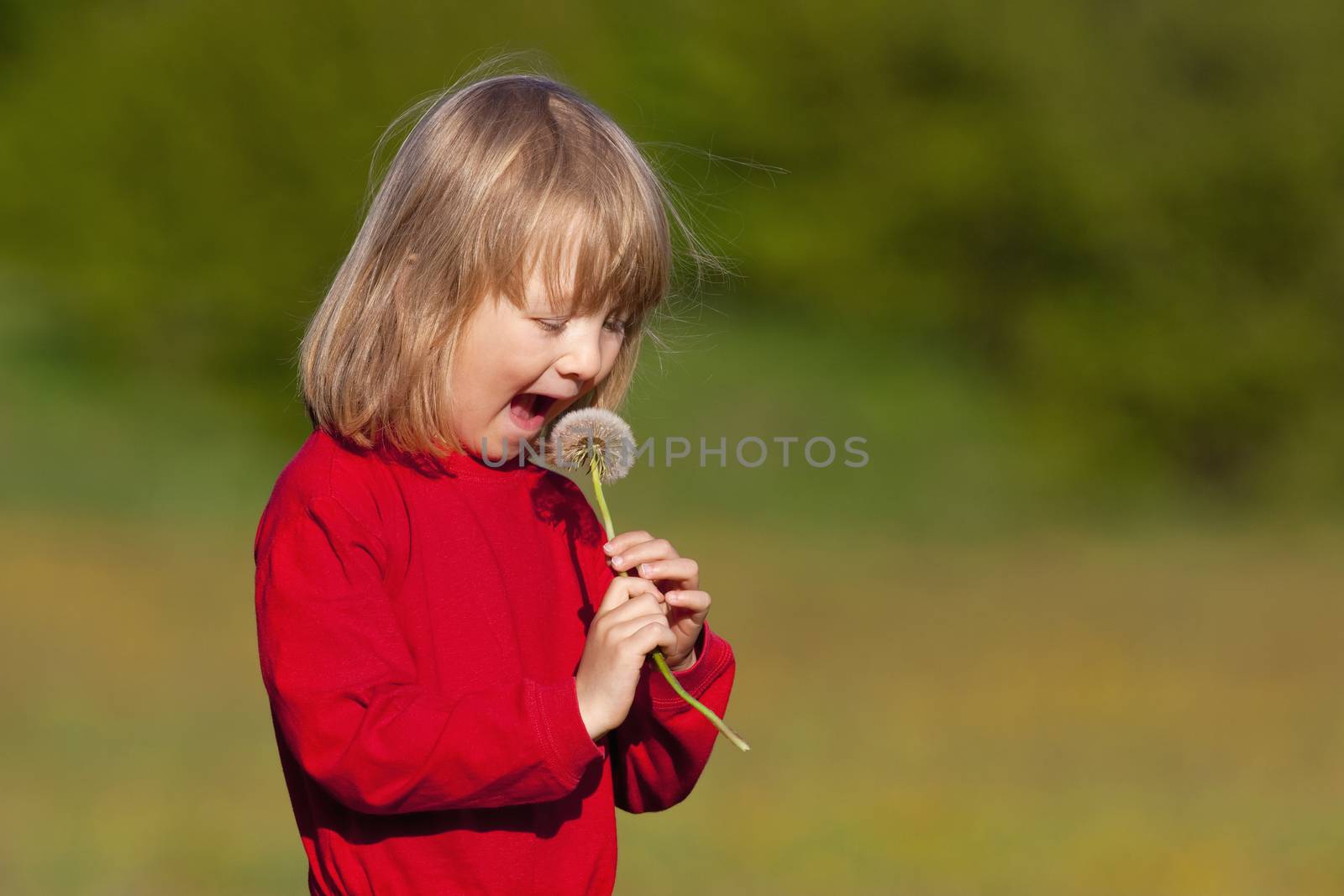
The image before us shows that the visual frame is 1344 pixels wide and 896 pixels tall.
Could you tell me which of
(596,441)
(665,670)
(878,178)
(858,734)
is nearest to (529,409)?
(596,441)

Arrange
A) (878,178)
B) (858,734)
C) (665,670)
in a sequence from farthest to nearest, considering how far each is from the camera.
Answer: (878,178), (858,734), (665,670)

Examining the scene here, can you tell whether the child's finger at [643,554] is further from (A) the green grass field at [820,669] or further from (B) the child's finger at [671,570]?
(A) the green grass field at [820,669]

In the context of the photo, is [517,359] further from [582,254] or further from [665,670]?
[665,670]

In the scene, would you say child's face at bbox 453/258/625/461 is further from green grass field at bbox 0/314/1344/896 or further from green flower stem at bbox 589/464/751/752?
green grass field at bbox 0/314/1344/896

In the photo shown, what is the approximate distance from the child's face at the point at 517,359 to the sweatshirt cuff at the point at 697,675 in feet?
0.99

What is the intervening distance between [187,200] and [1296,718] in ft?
22.1

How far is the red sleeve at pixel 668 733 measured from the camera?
1.64 m

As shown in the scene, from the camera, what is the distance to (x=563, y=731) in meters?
1.40

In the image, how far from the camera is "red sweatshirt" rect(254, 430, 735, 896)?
1.38m

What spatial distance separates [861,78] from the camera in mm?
9859

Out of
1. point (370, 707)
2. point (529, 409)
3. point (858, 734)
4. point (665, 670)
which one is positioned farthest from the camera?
point (858, 734)

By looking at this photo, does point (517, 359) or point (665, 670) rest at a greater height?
point (517, 359)

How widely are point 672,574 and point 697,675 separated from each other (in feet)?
0.66

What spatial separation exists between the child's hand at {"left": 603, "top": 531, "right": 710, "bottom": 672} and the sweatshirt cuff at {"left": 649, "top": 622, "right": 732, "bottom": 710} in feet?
0.12
